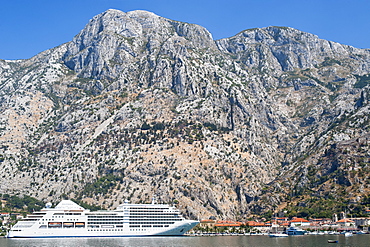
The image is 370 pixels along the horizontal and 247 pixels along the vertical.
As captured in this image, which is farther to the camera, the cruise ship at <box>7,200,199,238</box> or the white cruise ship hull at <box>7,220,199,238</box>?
the cruise ship at <box>7,200,199,238</box>

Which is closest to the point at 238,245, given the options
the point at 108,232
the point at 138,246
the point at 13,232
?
the point at 138,246

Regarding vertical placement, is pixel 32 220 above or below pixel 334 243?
above

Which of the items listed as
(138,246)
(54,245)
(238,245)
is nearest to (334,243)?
(238,245)

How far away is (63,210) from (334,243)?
358ft

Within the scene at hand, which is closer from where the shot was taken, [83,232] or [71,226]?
[83,232]

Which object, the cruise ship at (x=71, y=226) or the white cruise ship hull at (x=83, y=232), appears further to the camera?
the cruise ship at (x=71, y=226)

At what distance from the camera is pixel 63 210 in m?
197

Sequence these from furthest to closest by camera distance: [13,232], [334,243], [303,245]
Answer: [13,232]
[334,243]
[303,245]

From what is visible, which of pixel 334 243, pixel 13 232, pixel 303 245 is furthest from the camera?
pixel 13 232

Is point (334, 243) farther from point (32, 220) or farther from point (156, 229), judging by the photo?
point (32, 220)

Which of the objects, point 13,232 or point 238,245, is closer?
point 238,245

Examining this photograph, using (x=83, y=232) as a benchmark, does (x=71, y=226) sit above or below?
above

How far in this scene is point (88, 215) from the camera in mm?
198625

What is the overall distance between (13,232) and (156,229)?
5809 centimetres
